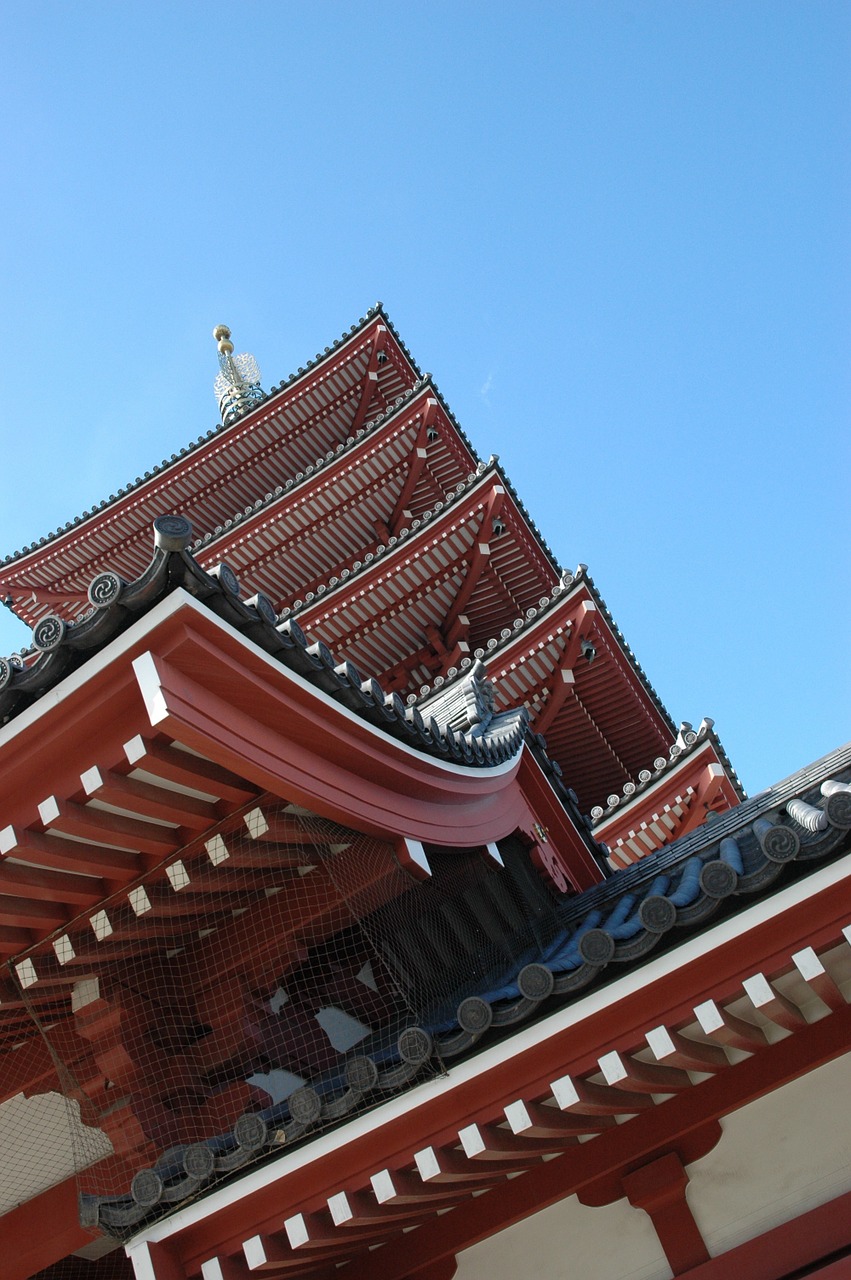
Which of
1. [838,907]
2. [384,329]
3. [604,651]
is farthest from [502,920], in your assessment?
[384,329]

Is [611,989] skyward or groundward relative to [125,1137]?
groundward

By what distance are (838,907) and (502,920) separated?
233 centimetres

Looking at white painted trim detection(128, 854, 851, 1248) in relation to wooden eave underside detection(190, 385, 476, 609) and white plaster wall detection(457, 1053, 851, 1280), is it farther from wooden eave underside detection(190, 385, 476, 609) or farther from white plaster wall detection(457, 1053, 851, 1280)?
wooden eave underside detection(190, 385, 476, 609)

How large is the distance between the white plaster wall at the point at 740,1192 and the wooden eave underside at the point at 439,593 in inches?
315

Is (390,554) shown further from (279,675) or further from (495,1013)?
(495,1013)

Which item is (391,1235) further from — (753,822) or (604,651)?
(604,651)

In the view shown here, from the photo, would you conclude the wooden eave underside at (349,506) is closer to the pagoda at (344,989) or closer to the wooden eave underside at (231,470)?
the wooden eave underside at (231,470)

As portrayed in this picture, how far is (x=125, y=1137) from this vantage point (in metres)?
4.54

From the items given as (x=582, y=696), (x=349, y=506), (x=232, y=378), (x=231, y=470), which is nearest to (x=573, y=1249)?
(x=582, y=696)

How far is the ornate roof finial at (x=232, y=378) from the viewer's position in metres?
20.0

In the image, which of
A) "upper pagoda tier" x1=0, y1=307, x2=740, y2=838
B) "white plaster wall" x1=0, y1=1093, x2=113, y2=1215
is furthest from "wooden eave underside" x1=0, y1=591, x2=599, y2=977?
"upper pagoda tier" x1=0, y1=307, x2=740, y2=838

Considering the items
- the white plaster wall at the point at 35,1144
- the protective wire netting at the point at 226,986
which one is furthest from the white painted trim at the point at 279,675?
the white plaster wall at the point at 35,1144

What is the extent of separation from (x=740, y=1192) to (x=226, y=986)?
237cm

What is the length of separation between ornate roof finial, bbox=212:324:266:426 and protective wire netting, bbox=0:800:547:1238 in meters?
16.0
